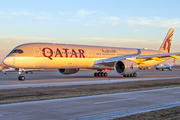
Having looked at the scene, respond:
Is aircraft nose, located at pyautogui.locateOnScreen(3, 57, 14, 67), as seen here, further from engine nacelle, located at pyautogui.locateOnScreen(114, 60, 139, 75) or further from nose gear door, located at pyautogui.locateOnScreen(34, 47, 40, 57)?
engine nacelle, located at pyautogui.locateOnScreen(114, 60, 139, 75)

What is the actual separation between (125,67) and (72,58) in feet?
23.1

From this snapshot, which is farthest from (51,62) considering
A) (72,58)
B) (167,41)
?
(167,41)

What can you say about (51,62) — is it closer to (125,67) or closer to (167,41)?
(125,67)

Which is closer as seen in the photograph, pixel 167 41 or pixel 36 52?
pixel 36 52

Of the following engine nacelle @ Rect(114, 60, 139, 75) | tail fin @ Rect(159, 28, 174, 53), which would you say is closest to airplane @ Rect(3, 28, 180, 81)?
engine nacelle @ Rect(114, 60, 139, 75)

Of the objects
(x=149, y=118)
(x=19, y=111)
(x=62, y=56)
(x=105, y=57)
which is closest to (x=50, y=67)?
(x=62, y=56)

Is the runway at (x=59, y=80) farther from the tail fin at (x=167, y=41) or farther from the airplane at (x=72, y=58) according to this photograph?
the tail fin at (x=167, y=41)

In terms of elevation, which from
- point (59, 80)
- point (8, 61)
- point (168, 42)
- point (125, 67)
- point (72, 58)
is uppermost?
point (168, 42)

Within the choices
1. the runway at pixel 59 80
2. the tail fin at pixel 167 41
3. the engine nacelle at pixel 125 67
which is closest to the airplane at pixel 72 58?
the engine nacelle at pixel 125 67

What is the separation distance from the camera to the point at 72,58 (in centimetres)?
3262

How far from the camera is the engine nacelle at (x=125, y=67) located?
32.8 meters

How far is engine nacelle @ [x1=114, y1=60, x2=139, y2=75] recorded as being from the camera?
32.8 metres

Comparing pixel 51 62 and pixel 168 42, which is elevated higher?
pixel 168 42

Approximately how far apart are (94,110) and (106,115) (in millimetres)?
1091
